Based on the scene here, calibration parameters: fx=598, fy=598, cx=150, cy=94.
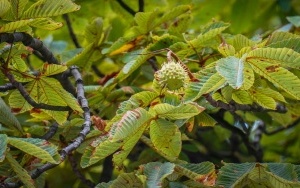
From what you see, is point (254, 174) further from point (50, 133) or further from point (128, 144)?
point (50, 133)

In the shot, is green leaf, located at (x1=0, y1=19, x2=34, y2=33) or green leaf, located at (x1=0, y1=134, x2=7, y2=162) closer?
green leaf, located at (x1=0, y1=134, x2=7, y2=162)

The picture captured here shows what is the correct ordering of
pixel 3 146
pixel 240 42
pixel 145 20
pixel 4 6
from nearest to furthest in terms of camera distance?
pixel 3 146, pixel 4 6, pixel 240 42, pixel 145 20

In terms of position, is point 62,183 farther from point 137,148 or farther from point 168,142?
point 168,142

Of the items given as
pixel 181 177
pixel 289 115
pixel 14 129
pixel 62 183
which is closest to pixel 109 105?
pixel 14 129

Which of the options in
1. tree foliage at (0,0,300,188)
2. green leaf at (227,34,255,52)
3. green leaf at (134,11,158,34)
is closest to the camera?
tree foliage at (0,0,300,188)

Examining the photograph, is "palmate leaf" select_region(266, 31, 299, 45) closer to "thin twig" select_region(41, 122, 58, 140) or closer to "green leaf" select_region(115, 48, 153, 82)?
"green leaf" select_region(115, 48, 153, 82)

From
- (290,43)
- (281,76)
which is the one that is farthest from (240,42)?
(281,76)

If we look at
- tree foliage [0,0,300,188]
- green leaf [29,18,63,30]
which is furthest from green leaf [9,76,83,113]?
green leaf [29,18,63,30]
